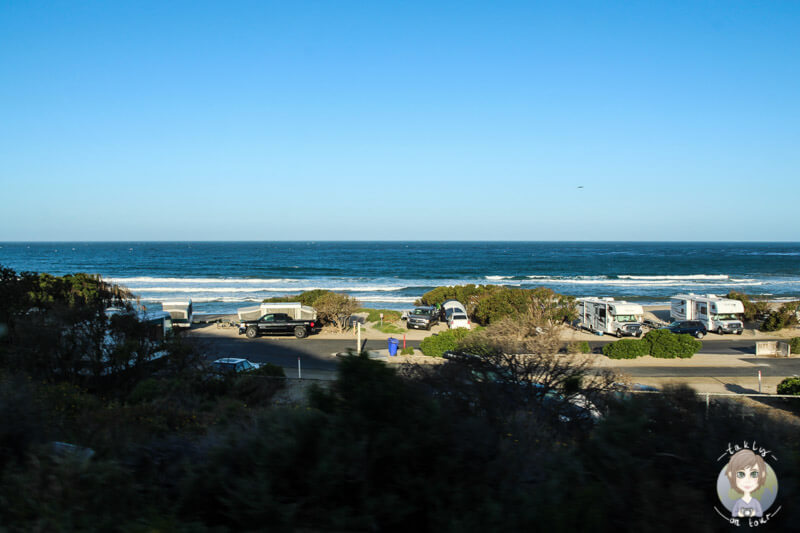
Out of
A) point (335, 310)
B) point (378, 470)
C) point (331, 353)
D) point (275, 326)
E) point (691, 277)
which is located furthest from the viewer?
point (691, 277)

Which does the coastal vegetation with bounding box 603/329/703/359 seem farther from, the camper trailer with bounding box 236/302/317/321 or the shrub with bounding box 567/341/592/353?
the camper trailer with bounding box 236/302/317/321

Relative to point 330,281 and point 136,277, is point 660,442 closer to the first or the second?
point 330,281

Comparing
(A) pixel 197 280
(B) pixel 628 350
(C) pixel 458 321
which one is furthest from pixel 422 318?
(A) pixel 197 280

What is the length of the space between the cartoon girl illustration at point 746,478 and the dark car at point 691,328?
2691 cm

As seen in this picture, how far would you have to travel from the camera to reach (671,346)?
21516mm

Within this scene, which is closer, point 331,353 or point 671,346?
point 671,346

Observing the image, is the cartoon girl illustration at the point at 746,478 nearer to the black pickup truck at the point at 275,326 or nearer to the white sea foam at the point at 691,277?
the black pickup truck at the point at 275,326

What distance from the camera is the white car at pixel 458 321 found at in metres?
28.8

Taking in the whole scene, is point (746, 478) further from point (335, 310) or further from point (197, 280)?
point (197, 280)

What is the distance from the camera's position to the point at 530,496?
3.72 m

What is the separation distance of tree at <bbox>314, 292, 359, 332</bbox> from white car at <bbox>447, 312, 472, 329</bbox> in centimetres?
609

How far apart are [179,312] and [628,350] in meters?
26.0

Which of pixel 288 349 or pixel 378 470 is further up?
pixel 378 470

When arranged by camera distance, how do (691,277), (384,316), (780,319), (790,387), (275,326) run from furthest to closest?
(691,277)
(384,316)
(780,319)
(275,326)
(790,387)
